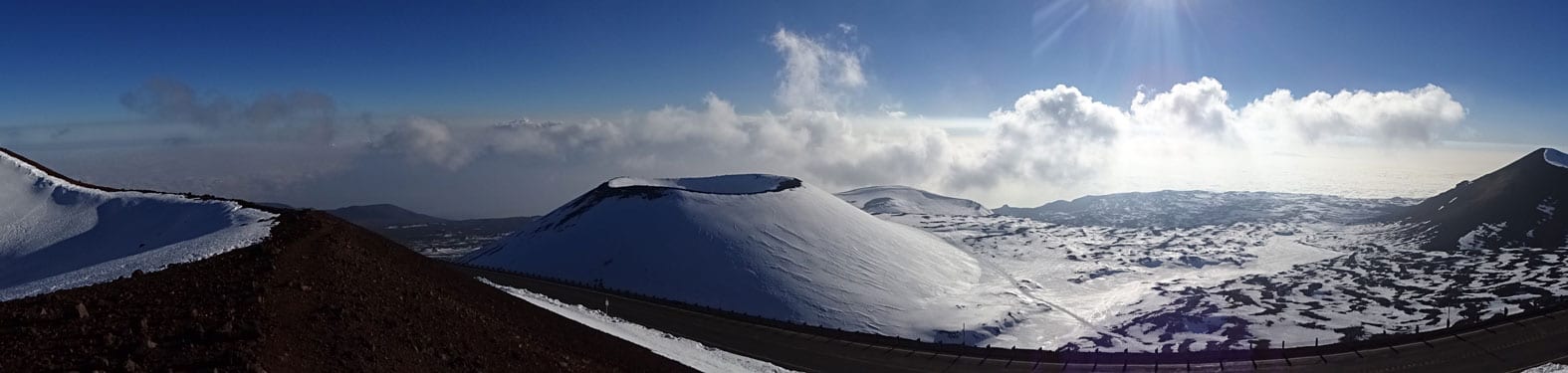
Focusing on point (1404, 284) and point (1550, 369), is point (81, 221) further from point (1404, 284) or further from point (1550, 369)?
point (1404, 284)

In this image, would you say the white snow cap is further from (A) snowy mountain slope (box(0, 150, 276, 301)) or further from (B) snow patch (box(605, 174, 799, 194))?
(A) snowy mountain slope (box(0, 150, 276, 301))

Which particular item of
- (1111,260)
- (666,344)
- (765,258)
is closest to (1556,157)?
(1111,260)

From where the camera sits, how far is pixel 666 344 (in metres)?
40.7

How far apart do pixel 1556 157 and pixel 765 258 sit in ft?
579

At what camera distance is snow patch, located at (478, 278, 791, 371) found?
1483 inches

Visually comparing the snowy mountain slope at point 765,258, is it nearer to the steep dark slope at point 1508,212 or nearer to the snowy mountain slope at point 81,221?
the snowy mountain slope at point 81,221

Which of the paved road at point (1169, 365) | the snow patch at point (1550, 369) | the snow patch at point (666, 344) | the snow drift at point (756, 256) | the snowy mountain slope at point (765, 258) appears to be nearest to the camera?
the snow patch at point (666, 344)

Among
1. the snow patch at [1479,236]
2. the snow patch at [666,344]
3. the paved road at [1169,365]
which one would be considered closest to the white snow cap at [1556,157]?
the snow patch at [1479,236]

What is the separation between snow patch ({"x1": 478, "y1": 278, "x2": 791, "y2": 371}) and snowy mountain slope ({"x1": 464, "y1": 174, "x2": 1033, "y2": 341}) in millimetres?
38315

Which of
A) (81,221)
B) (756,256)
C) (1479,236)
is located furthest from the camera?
(1479,236)

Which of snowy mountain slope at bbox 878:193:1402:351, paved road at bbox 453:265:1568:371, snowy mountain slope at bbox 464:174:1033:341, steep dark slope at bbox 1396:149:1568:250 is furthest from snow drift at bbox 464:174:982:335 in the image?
steep dark slope at bbox 1396:149:1568:250

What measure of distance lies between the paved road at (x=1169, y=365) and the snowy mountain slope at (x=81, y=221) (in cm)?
2743

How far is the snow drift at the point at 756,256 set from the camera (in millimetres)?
87375

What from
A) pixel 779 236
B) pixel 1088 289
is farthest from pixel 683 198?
pixel 1088 289
